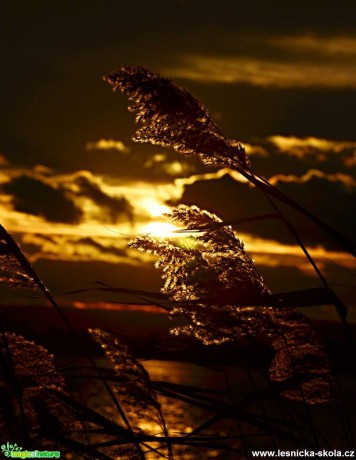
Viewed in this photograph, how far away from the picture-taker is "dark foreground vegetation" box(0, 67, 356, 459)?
286 cm

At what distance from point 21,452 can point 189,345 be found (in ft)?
3.33

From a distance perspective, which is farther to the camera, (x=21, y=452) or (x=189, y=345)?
(x=21, y=452)

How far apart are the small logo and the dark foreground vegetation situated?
2cm

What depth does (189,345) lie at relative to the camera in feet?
10.3

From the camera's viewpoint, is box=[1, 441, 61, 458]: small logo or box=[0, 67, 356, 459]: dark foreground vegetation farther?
box=[1, 441, 61, 458]: small logo

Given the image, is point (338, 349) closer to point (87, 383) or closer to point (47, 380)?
point (47, 380)

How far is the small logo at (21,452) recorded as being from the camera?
3.45m

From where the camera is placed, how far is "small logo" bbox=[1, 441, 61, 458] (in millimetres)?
3451

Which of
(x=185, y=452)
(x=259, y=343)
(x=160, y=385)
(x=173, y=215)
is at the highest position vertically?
(x=185, y=452)

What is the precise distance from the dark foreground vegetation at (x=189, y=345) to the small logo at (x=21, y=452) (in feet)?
0.06

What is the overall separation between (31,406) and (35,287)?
2.32 feet

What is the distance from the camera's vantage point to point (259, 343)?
3.39 meters

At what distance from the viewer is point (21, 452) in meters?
3.52

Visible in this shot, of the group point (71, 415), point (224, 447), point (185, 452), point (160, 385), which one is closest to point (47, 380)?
point (71, 415)
